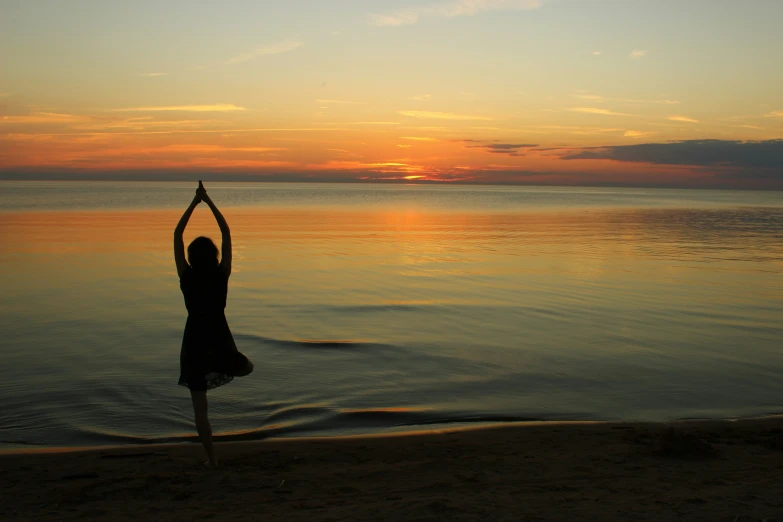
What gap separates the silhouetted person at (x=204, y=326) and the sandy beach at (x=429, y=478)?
810mm

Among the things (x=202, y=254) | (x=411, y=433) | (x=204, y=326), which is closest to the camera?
(x=202, y=254)

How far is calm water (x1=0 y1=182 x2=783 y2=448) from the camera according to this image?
8367mm

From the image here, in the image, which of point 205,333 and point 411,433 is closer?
point 205,333

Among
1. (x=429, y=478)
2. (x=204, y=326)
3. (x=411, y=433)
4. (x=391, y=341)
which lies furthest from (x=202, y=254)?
(x=391, y=341)

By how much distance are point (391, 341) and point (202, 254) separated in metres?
6.38

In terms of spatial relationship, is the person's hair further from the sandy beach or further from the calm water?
the calm water

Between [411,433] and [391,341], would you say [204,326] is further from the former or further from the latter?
[391,341]

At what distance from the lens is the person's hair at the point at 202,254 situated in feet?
19.0

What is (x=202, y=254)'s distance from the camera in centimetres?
579

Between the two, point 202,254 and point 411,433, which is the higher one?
point 202,254

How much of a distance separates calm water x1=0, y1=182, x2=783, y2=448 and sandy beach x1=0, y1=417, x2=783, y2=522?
0.89 metres

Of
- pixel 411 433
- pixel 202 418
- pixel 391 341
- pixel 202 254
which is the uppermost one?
pixel 202 254

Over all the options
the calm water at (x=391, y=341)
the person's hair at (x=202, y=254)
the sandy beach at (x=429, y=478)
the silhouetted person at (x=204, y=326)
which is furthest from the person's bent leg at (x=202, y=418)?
the calm water at (x=391, y=341)

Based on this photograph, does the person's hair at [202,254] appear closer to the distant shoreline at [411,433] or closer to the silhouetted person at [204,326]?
the silhouetted person at [204,326]
